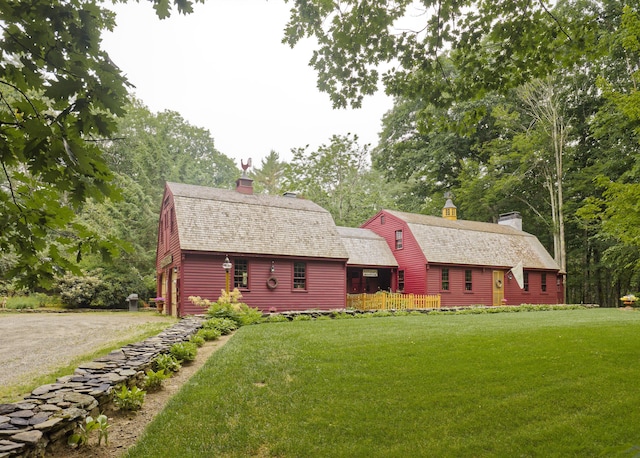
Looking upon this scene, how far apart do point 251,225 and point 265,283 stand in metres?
2.82

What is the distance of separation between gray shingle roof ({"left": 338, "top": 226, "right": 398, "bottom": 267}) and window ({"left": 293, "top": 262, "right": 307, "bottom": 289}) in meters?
3.66

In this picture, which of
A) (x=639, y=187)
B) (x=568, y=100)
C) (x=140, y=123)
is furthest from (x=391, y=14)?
(x=140, y=123)

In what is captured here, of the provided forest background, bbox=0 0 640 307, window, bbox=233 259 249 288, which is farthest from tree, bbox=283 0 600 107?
window, bbox=233 259 249 288

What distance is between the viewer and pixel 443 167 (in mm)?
37156

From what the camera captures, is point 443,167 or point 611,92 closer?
point 611,92

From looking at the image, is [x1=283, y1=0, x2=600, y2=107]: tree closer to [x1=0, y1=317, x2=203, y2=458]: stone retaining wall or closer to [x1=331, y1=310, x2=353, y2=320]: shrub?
[x1=0, y1=317, x2=203, y2=458]: stone retaining wall

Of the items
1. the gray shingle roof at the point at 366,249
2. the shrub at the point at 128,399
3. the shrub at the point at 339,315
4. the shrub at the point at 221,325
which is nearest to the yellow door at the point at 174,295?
the shrub at the point at 221,325

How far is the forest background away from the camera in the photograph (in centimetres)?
274

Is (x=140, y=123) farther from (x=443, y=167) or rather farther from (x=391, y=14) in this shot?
(x=391, y=14)

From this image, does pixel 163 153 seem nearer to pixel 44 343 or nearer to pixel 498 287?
pixel 498 287

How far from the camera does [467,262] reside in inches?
983

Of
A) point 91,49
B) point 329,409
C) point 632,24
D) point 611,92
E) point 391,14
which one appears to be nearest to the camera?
point 91,49

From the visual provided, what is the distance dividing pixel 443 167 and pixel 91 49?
3668 cm

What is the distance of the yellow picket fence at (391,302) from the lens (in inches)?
838
